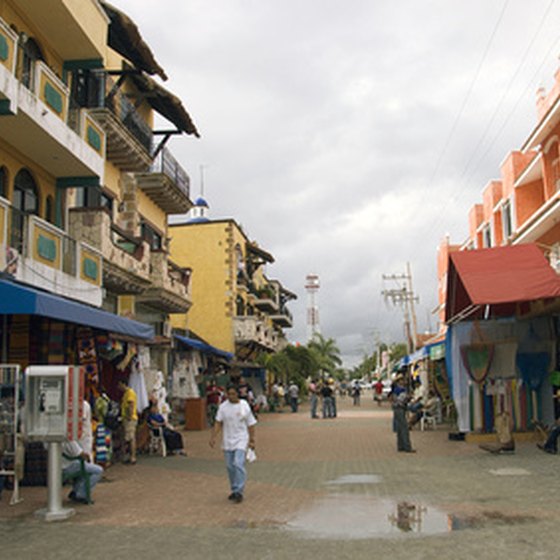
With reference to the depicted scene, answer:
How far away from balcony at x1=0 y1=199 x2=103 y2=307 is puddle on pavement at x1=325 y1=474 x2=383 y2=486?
22.2ft

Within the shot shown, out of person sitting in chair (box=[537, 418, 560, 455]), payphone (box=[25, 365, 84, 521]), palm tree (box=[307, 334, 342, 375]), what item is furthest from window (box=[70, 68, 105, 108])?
palm tree (box=[307, 334, 342, 375])

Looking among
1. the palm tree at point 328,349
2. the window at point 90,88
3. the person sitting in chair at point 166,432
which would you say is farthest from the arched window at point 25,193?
the palm tree at point 328,349

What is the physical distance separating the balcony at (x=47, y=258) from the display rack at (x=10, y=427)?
3047 millimetres

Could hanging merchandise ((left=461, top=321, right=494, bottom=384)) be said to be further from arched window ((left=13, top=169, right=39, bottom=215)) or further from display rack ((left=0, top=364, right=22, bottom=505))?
display rack ((left=0, top=364, right=22, bottom=505))

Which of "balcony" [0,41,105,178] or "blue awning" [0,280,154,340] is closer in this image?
"blue awning" [0,280,154,340]

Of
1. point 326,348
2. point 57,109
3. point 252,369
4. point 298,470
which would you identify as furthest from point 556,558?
point 326,348

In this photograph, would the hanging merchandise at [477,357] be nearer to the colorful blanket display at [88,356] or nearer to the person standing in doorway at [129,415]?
the person standing in doorway at [129,415]

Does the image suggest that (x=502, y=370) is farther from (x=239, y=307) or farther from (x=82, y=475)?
(x=239, y=307)

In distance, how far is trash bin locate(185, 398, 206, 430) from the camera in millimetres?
24047

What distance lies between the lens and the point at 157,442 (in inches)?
613

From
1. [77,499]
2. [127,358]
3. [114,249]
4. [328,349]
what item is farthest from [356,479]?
[328,349]

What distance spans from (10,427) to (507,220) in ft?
97.5

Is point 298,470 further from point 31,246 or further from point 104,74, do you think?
point 104,74

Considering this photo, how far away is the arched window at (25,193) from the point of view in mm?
14312
